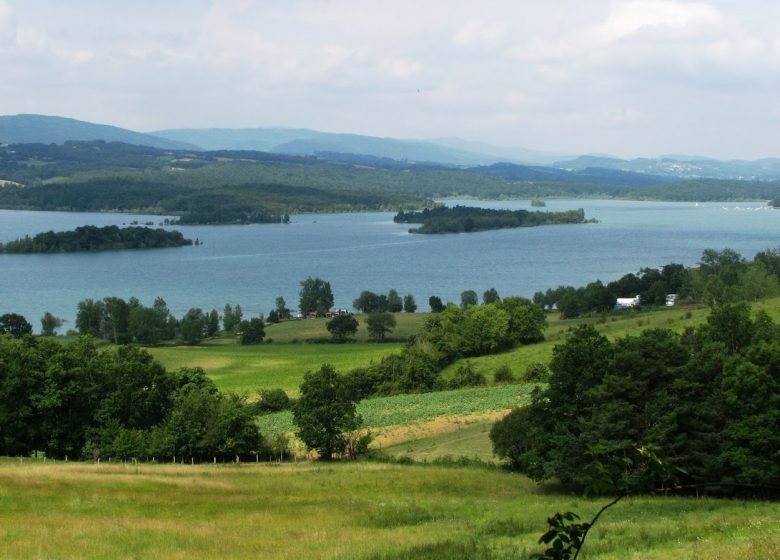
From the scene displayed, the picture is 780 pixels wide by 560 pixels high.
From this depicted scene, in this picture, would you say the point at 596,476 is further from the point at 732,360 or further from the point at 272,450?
the point at 272,450

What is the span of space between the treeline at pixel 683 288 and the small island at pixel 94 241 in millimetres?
92925

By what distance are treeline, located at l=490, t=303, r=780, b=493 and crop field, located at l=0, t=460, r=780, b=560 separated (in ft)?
4.04

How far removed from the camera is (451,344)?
180ft

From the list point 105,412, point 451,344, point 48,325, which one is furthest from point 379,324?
point 105,412

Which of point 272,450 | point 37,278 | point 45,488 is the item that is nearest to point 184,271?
point 37,278

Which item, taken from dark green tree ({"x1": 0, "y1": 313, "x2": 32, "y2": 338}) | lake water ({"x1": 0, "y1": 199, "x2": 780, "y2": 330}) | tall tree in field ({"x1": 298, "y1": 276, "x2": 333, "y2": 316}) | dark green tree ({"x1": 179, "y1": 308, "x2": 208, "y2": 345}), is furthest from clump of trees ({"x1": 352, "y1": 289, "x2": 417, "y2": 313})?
dark green tree ({"x1": 0, "y1": 313, "x2": 32, "y2": 338})

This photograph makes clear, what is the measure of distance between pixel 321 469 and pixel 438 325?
3363cm

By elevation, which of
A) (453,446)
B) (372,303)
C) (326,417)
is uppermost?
(326,417)

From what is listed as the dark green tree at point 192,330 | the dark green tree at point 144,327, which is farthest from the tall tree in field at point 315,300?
the dark green tree at point 144,327

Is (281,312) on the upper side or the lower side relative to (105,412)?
lower

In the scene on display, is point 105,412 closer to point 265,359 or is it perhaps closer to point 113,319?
point 265,359

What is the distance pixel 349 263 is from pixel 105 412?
94451mm

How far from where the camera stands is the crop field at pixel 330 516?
12.5 meters

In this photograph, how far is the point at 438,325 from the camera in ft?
188
